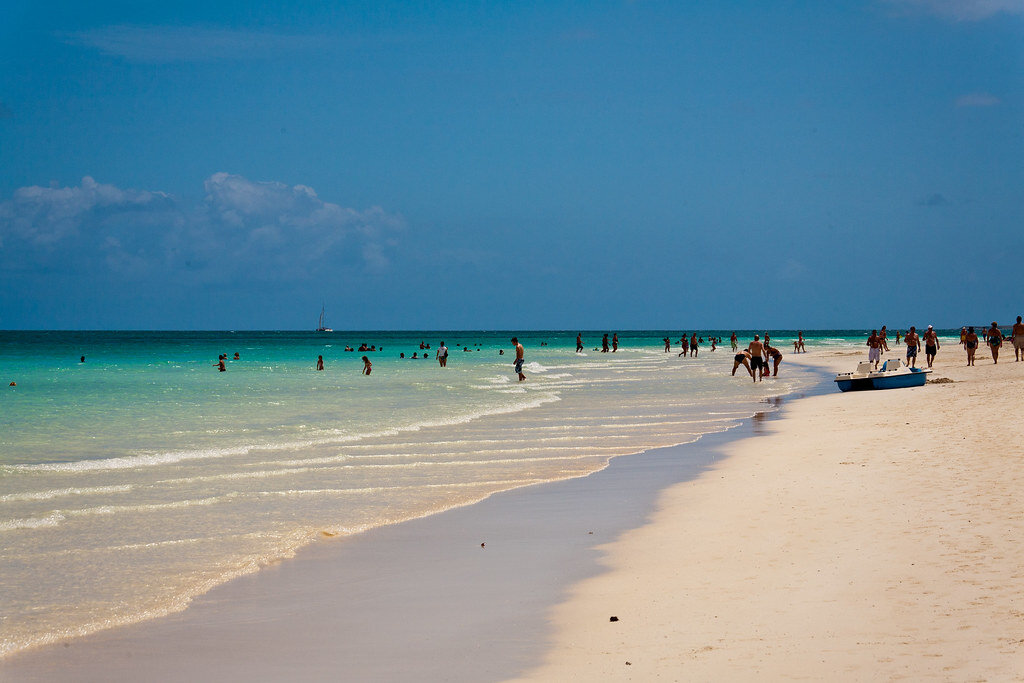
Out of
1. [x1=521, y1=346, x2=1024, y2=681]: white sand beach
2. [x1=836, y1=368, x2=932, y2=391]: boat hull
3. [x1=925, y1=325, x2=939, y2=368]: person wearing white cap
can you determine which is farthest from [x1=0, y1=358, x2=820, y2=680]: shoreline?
[x1=925, y1=325, x2=939, y2=368]: person wearing white cap

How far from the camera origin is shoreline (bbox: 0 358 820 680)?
507 centimetres

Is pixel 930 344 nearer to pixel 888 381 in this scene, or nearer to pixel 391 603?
pixel 888 381

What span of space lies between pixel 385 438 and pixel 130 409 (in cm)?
1117

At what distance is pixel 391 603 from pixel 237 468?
7626 millimetres

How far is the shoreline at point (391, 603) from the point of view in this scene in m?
5.07

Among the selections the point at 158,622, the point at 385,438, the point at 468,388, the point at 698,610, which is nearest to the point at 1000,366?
the point at 468,388

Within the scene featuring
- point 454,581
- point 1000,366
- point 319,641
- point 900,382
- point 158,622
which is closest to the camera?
point 319,641

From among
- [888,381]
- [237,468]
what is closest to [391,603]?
[237,468]

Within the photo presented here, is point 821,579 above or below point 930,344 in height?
below

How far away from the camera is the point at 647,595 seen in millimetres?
6160

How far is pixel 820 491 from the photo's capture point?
9.42 meters

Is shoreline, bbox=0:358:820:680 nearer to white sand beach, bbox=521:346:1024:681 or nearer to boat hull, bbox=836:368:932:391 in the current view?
white sand beach, bbox=521:346:1024:681

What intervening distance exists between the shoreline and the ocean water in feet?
1.27

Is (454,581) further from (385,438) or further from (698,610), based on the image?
(385,438)
